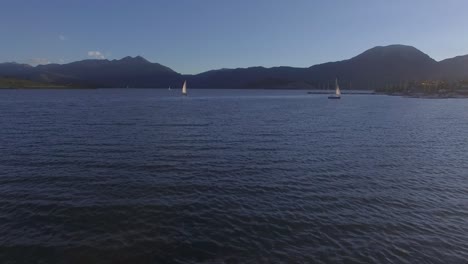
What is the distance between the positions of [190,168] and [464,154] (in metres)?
42.0

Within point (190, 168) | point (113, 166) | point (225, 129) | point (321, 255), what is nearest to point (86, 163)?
point (113, 166)

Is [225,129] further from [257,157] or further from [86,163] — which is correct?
[86,163]

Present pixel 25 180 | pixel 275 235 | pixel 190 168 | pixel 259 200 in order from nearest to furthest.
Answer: pixel 275 235, pixel 259 200, pixel 25 180, pixel 190 168

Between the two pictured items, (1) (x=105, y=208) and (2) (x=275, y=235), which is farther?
(1) (x=105, y=208)

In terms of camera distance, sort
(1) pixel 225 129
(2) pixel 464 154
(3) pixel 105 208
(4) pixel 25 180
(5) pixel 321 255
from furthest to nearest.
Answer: (1) pixel 225 129 → (2) pixel 464 154 → (4) pixel 25 180 → (3) pixel 105 208 → (5) pixel 321 255

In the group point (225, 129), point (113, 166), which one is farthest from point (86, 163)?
point (225, 129)

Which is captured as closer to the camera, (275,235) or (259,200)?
(275,235)

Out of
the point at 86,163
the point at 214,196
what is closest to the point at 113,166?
the point at 86,163

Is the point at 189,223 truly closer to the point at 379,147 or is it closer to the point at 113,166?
the point at 113,166

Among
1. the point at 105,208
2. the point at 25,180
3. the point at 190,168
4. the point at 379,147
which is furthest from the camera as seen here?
the point at 379,147

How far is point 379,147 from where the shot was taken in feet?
167

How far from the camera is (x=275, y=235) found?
19.9 meters

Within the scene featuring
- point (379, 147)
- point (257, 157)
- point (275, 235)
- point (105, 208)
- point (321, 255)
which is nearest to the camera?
point (321, 255)

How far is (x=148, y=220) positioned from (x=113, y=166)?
661 inches
